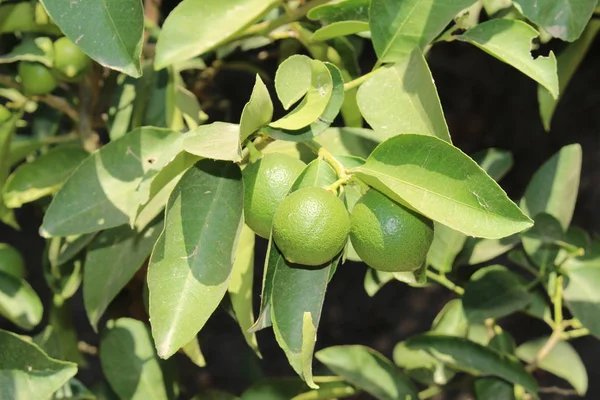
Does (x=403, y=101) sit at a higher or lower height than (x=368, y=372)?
higher

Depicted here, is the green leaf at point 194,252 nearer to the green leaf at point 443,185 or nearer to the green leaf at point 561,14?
the green leaf at point 443,185

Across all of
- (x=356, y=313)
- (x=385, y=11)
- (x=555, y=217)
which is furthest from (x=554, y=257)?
(x=356, y=313)

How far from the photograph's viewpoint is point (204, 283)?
59 centimetres

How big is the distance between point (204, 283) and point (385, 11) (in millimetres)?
333

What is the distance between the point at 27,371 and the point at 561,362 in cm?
78

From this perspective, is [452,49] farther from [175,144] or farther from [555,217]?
[175,144]

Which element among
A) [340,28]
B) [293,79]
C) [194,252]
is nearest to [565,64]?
[340,28]

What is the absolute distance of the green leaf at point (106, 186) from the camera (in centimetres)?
66

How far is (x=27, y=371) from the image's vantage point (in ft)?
2.24

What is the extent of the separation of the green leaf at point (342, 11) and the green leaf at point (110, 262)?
0.31 metres

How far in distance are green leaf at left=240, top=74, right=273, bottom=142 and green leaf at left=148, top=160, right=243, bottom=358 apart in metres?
0.08

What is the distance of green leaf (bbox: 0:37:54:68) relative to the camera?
787 mm

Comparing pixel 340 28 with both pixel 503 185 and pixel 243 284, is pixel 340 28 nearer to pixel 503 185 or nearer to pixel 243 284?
pixel 243 284

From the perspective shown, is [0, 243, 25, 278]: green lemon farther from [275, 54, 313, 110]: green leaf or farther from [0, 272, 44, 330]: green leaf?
[275, 54, 313, 110]: green leaf
